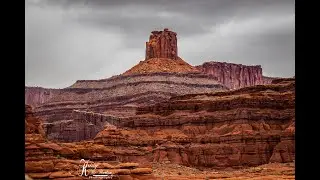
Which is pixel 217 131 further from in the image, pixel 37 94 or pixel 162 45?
pixel 37 94

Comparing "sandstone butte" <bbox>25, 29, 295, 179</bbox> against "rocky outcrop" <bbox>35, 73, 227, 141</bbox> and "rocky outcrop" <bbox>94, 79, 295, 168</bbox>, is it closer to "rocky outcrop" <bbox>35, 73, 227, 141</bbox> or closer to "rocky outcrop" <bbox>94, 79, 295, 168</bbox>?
"rocky outcrop" <bbox>94, 79, 295, 168</bbox>

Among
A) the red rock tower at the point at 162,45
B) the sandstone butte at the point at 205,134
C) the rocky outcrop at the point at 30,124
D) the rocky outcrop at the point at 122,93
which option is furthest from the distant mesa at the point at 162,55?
the rocky outcrop at the point at 30,124

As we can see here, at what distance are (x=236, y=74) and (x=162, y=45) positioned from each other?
46409 millimetres

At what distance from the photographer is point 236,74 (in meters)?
165

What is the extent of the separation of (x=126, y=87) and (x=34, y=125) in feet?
240

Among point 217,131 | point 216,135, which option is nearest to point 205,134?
point 217,131

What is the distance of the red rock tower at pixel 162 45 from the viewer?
122 metres

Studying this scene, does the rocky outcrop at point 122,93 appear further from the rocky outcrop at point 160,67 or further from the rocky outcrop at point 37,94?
the rocky outcrop at point 37,94

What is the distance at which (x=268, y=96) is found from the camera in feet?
254

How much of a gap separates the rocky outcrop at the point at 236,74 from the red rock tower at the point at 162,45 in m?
35.9

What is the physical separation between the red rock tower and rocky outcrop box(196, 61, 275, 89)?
35.9m

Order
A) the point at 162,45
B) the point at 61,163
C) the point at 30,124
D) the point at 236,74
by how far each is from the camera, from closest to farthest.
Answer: the point at 61,163, the point at 30,124, the point at 162,45, the point at 236,74
